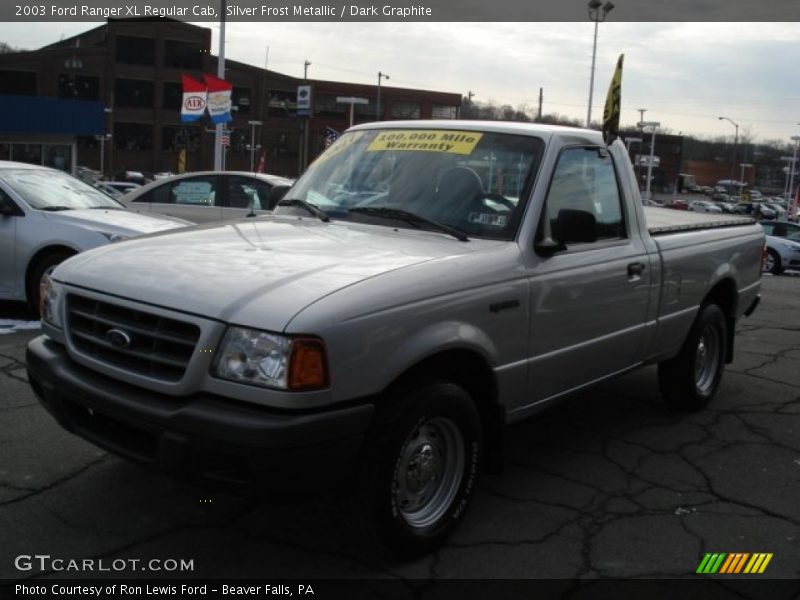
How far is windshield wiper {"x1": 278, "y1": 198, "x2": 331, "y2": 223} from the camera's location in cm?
422

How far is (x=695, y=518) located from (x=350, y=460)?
2.06m

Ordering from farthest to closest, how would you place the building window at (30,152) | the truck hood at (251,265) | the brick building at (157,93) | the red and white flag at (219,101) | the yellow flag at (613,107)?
the brick building at (157,93) < the building window at (30,152) < the red and white flag at (219,101) < the yellow flag at (613,107) < the truck hood at (251,265)

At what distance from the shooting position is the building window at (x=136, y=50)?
7444 cm

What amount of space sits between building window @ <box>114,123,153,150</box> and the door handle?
257 feet

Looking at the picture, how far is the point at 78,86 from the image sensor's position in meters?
74.5

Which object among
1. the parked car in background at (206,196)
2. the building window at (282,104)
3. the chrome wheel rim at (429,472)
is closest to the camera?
the chrome wheel rim at (429,472)

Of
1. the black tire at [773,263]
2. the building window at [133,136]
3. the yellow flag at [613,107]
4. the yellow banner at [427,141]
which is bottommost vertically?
the black tire at [773,263]

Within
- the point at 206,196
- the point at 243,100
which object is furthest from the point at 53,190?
the point at 243,100

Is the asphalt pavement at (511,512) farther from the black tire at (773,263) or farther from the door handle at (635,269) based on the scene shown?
the black tire at (773,263)

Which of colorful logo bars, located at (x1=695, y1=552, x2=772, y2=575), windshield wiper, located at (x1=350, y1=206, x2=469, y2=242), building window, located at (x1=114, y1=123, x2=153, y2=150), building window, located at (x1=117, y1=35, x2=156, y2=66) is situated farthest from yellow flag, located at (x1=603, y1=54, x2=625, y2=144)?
building window, located at (x1=114, y1=123, x2=153, y2=150)

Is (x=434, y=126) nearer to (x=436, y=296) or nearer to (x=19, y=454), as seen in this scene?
(x=436, y=296)

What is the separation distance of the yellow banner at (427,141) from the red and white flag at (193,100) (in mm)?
17886

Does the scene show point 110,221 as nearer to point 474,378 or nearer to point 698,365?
point 474,378

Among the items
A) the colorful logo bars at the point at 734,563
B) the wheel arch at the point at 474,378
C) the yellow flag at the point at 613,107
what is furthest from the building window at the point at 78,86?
the colorful logo bars at the point at 734,563
